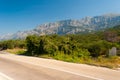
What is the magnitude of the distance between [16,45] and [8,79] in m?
55.5

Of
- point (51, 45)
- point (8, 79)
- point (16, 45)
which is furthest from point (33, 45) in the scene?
point (16, 45)

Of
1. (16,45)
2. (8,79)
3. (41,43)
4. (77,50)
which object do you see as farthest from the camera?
(16,45)

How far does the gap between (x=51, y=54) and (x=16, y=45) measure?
126 ft

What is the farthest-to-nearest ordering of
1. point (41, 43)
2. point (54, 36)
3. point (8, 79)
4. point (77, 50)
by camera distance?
point (54, 36) < point (41, 43) < point (77, 50) < point (8, 79)

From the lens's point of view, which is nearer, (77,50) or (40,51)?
(77,50)

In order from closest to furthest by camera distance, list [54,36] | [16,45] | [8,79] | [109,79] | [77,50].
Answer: [109,79] < [8,79] < [77,50] < [54,36] < [16,45]

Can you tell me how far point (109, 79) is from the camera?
10945 millimetres

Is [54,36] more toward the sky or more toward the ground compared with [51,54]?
more toward the sky

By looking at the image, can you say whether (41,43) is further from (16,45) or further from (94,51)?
(16,45)

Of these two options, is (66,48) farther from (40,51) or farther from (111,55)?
(111,55)

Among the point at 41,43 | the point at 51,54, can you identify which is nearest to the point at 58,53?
the point at 51,54

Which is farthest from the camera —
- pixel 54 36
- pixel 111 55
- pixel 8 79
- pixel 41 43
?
pixel 54 36

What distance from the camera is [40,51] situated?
32.9 meters

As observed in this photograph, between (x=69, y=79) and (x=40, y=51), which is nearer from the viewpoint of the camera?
(x=69, y=79)
